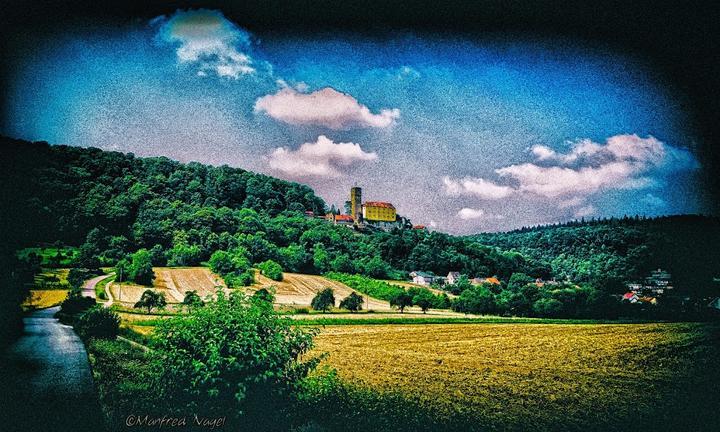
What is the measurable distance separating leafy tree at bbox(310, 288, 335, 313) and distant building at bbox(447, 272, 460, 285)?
5.23 metres

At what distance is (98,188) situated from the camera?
1003cm

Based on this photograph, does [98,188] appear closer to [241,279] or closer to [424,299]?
[241,279]

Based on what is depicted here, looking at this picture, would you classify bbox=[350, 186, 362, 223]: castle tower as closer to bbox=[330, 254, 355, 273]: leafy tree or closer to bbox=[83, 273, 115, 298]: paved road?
bbox=[330, 254, 355, 273]: leafy tree

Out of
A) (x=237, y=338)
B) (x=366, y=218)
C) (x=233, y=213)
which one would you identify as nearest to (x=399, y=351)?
(x=233, y=213)

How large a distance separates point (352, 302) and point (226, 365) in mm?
8078

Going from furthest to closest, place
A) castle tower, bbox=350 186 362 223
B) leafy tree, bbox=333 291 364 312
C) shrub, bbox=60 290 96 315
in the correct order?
leafy tree, bbox=333 291 364 312 → castle tower, bbox=350 186 362 223 → shrub, bbox=60 290 96 315

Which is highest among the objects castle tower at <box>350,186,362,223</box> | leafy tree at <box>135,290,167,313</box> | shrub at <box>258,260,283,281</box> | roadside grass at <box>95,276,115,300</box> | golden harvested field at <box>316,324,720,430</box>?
castle tower at <box>350,186,362,223</box>

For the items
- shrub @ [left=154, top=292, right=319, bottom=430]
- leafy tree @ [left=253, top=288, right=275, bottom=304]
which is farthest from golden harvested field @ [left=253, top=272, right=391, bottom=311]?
shrub @ [left=154, top=292, right=319, bottom=430]

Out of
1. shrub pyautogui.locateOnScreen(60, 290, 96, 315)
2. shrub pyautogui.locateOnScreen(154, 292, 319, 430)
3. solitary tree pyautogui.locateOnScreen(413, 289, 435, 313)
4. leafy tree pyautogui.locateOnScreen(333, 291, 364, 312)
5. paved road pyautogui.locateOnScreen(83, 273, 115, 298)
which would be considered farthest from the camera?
solitary tree pyautogui.locateOnScreen(413, 289, 435, 313)

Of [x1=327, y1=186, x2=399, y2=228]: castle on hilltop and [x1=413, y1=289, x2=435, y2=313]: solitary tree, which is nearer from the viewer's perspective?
[x1=327, y1=186, x2=399, y2=228]: castle on hilltop

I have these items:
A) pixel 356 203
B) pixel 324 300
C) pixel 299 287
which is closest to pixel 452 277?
pixel 356 203

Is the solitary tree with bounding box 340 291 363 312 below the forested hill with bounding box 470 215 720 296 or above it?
below

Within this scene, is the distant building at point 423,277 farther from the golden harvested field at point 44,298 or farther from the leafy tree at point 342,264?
the golden harvested field at point 44,298

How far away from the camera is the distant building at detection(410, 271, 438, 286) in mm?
14916
